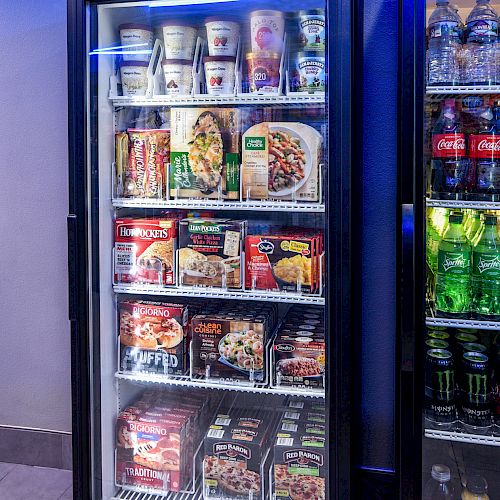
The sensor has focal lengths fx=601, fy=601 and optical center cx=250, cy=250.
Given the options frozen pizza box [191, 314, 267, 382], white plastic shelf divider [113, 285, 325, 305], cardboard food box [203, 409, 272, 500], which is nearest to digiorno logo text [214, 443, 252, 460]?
cardboard food box [203, 409, 272, 500]

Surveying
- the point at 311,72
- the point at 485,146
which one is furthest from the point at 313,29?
the point at 485,146

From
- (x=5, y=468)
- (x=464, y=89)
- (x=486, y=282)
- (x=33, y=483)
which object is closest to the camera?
(x=464, y=89)

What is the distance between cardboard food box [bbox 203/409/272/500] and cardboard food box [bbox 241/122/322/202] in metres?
0.83

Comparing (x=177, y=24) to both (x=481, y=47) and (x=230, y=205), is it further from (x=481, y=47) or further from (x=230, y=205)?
(x=481, y=47)

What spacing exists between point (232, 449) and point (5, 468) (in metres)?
1.22

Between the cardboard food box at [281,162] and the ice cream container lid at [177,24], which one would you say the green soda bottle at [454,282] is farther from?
the ice cream container lid at [177,24]

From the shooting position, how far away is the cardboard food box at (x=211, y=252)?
206 centimetres

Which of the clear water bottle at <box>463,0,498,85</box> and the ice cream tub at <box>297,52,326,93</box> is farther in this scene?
the ice cream tub at <box>297,52,326,93</box>

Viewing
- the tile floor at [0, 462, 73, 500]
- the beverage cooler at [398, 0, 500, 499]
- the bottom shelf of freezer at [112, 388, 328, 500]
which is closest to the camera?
the beverage cooler at [398, 0, 500, 499]

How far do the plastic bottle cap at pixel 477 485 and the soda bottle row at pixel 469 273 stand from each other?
1.84ft

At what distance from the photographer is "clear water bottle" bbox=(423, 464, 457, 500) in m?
1.95

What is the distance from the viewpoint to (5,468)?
8.79 feet

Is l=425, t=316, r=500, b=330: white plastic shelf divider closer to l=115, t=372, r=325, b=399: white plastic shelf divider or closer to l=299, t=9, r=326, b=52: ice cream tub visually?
l=115, t=372, r=325, b=399: white plastic shelf divider

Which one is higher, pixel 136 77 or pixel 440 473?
pixel 136 77
